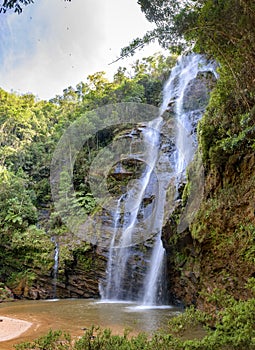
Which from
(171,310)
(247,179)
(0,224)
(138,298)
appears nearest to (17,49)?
(247,179)

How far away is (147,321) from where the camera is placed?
7.15 meters

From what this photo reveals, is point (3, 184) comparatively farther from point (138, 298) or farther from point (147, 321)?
point (147, 321)

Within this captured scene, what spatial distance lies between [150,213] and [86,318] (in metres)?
6.19

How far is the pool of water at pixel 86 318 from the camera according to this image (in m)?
6.25

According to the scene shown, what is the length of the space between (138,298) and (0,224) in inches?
Result: 314

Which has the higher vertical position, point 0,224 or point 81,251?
point 0,224

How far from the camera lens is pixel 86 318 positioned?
7660 millimetres

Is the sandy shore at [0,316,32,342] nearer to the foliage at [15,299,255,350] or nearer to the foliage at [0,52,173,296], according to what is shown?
the foliage at [15,299,255,350]

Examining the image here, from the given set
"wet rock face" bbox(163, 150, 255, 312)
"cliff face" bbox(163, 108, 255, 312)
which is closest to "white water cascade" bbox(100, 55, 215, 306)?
"cliff face" bbox(163, 108, 255, 312)

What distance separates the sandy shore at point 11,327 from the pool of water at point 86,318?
158mm

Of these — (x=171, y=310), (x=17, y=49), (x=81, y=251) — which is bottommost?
(x=171, y=310)

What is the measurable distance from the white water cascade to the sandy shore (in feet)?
15.7

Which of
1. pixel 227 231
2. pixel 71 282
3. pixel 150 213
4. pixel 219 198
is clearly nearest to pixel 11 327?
pixel 227 231

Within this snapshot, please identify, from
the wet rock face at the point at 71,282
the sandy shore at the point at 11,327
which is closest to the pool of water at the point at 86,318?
the sandy shore at the point at 11,327
